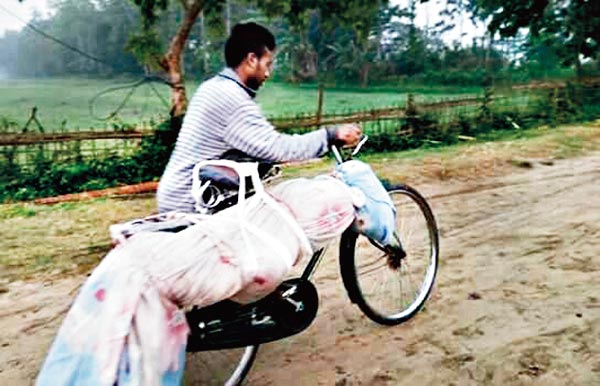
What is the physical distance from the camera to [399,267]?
3.06m

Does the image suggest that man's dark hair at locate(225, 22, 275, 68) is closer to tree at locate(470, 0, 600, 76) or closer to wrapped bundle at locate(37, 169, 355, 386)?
wrapped bundle at locate(37, 169, 355, 386)

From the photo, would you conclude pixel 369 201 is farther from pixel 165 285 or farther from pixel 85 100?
pixel 85 100

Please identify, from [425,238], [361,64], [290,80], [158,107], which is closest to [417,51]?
[361,64]

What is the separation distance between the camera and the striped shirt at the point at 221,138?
2.32 m

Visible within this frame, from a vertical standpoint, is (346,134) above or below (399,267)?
above

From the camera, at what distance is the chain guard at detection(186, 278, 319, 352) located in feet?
7.32

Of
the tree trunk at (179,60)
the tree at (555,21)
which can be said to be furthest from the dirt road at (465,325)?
the tree at (555,21)

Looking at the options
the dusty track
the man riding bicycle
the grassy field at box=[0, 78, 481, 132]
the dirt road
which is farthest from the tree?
the man riding bicycle

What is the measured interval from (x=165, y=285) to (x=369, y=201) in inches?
39.5

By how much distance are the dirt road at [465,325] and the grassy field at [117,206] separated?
0.47 metres

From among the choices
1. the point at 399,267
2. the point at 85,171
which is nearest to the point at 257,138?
the point at 399,267

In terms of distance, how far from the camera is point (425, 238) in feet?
11.0

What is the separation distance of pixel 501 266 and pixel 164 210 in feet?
7.10

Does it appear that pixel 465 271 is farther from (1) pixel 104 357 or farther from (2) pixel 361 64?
(2) pixel 361 64
